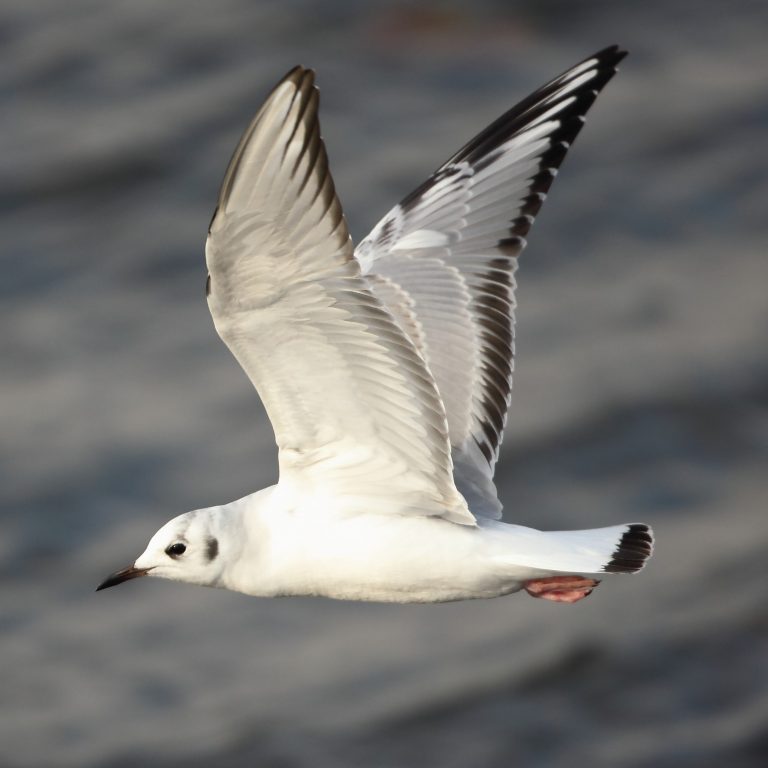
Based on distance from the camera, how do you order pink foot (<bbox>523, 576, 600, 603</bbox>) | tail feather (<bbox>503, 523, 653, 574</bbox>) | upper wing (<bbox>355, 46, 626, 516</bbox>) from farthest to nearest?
1. upper wing (<bbox>355, 46, 626, 516</bbox>)
2. pink foot (<bbox>523, 576, 600, 603</bbox>)
3. tail feather (<bbox>503, 523, 653, 574</bbox>)

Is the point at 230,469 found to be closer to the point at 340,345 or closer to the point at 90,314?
the point at 90,314

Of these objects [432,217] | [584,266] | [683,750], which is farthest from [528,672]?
[432,217]

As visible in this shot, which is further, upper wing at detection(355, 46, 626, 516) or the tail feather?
upper wing at detection(355, 46, 626, 516)

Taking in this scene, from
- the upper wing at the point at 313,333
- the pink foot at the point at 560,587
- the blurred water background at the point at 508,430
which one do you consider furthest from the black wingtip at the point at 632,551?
the blurred water background at the point at 508,430

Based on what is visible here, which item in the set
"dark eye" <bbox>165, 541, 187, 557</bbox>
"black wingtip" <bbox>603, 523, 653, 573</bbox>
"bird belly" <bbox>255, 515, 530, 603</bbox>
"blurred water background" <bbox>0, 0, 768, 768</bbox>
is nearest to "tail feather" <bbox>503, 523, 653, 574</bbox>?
"black wingtip" <bbox>603, 523, 653, 573</bbox>

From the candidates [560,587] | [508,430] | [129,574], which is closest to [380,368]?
[560,587]

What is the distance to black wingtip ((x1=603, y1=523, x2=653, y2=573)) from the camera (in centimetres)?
628

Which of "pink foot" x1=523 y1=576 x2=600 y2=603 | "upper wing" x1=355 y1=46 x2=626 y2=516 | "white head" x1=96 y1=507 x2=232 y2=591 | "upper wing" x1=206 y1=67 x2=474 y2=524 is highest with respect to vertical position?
"upper wing" x1=355 y1=46 x2=626 y2=516

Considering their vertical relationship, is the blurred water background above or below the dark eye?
above

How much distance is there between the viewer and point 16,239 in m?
17.1

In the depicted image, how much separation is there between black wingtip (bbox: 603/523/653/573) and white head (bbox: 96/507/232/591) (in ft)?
4.59

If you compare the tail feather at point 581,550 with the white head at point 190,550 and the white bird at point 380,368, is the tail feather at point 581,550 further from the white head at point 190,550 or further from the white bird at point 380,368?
the white head at point 190,550

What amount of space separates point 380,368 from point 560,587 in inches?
50.8

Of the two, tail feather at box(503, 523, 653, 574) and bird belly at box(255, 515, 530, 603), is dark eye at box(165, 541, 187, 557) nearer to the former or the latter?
bird belly at box(255, 515, 530, 603)
